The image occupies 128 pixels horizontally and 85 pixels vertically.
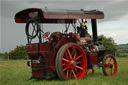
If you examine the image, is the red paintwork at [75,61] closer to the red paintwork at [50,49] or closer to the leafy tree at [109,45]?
the red paintwork at [50,49]

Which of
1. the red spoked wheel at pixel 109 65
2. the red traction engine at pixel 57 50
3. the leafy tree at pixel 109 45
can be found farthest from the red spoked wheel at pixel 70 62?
the leafy tree at pixel 109 45

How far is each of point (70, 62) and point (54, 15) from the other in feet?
5.89

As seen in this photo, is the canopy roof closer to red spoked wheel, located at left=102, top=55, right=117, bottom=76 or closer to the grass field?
red spoked wheel, located at left=102, top=55, right=117, bottom=76

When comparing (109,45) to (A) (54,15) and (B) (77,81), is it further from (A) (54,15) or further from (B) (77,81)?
(B) (77,81)

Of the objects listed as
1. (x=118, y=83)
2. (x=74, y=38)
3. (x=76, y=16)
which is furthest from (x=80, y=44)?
(x=118, y=83)

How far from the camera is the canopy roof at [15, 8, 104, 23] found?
8.38m

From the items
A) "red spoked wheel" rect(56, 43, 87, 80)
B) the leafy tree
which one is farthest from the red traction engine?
the leafy tree

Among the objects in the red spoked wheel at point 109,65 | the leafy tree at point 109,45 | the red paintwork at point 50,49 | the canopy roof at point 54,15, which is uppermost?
the canopy roof at point 54,15

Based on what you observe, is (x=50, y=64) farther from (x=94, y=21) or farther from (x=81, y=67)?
(x=94, y=21)

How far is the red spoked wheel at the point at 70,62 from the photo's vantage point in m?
7.95

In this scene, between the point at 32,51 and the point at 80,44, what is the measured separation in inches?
76.2

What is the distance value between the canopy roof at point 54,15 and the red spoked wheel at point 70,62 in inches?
44.8

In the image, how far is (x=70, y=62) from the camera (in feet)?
27.5

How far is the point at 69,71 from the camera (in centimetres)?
855
